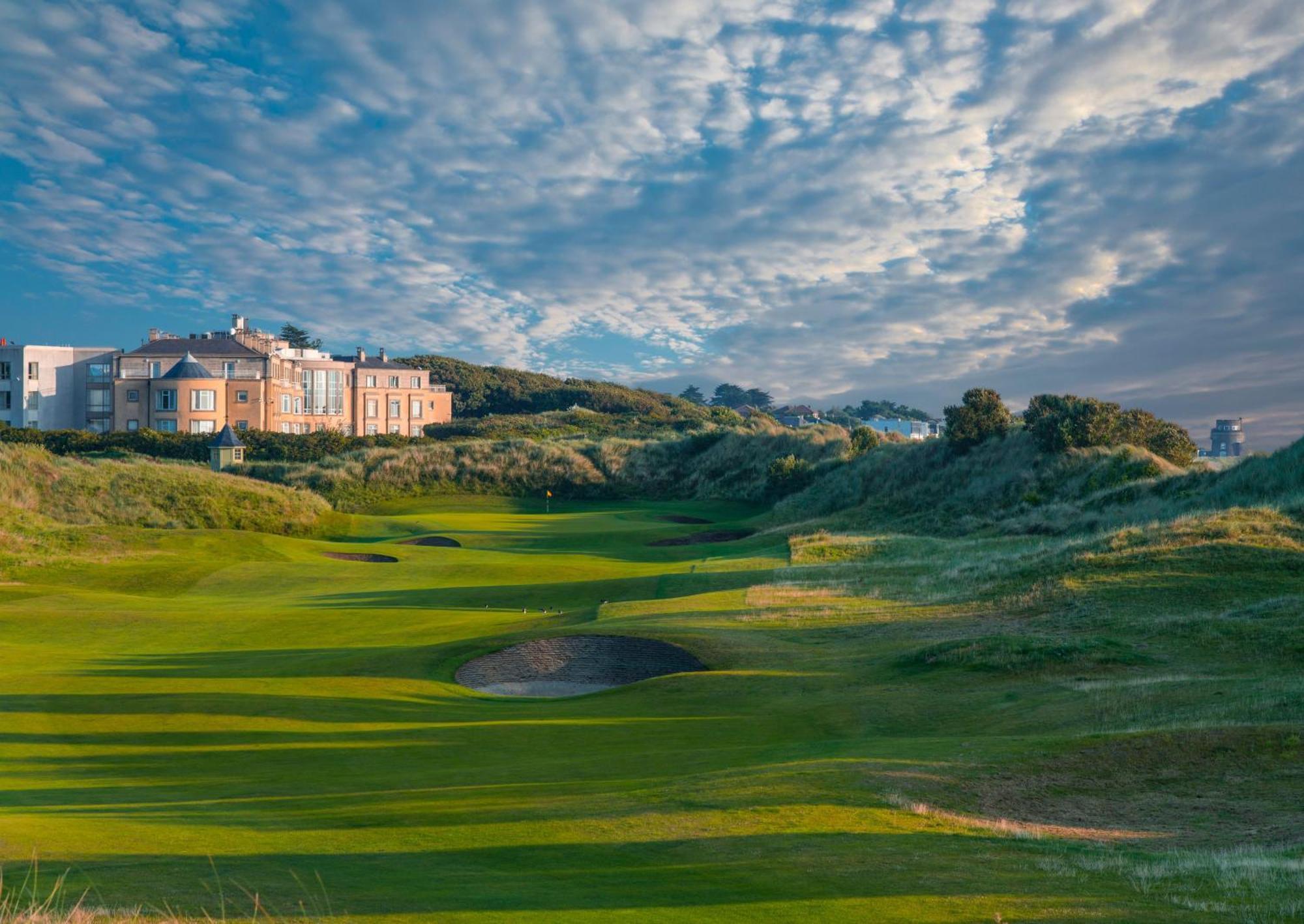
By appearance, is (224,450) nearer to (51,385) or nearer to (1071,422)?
(51,385)

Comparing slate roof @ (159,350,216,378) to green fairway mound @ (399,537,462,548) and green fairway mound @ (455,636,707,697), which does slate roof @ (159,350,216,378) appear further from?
green fairway mound @ (455,636,707,697)

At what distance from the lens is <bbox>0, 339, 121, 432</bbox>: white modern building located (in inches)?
3711

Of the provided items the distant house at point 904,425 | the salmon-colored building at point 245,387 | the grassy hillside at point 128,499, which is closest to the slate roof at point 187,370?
the salmon-colored building at point 245,387

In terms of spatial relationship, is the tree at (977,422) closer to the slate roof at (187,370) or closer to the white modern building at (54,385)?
the slate roof at (187,370)

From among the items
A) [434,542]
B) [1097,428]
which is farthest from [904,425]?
[434,542]

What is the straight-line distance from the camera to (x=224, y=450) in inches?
2469

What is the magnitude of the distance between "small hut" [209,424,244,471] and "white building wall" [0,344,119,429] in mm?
37832

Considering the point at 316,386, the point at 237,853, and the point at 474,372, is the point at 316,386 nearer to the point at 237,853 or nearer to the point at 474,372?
the point at 474,372

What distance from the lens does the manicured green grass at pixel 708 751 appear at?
24.0ft

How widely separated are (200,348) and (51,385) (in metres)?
17.0

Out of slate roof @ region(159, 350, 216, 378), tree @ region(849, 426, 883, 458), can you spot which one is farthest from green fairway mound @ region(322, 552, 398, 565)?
slate roof @ region(159, 350, 216, 378)

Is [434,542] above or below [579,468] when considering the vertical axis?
below

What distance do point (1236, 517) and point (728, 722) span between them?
21.5 m

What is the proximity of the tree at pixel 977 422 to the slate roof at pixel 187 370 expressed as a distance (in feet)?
222
